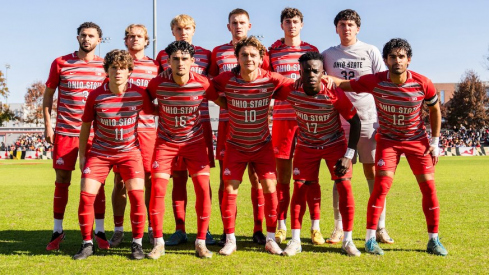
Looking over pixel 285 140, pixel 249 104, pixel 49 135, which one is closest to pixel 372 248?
pixel 285 140

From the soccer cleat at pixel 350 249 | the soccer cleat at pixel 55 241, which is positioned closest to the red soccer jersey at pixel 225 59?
the soccer cleat at pixel 350 249

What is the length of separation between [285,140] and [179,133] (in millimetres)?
1458

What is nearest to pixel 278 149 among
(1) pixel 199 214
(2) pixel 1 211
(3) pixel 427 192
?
(1) pixel 199 214

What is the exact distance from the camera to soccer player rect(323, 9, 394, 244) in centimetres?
623

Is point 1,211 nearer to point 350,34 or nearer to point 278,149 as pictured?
point 278,149

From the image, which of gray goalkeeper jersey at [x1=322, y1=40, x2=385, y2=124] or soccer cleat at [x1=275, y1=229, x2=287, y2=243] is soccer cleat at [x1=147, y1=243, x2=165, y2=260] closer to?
soccer cleat at [x1=275, y1=229, x2=287, y2=243]

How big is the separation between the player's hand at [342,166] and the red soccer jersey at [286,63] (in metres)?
1.09

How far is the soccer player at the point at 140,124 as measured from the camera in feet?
20.1

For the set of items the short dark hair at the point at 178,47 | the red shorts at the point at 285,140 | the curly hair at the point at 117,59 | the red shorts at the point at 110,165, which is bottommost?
the red shorts at the point at 110,165

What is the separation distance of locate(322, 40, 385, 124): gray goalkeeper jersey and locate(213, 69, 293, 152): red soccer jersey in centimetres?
109

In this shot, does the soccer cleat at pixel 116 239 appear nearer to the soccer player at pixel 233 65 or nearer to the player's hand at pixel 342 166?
the soccer player at pixel 233 65

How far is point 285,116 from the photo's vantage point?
20.2 feet

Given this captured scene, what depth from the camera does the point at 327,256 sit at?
5.14m

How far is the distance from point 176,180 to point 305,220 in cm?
258
